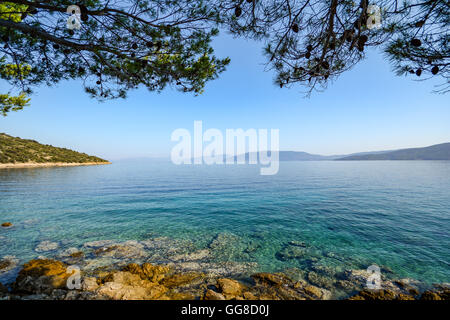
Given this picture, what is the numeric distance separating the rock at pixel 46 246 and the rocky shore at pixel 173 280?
4cm

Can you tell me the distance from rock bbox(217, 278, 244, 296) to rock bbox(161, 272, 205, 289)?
81cm

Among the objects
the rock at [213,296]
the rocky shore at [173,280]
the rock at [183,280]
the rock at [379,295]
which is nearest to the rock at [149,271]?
the rocky shore at [173,280]

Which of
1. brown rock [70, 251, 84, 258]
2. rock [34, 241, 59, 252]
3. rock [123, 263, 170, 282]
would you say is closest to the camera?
rock [123, 263, 170, 282]

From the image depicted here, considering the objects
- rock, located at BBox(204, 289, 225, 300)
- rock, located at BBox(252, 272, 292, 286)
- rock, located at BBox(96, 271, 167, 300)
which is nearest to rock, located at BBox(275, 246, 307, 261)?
rock, located at BBox(252, 272, 292, 286)

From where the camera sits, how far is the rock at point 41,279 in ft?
13.5

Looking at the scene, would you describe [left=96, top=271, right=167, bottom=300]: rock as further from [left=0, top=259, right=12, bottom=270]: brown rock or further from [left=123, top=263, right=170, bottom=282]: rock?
[left=0, top=259, right=12, bottom=270]: brown rock

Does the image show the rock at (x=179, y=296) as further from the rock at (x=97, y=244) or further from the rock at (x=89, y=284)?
the rock at (x=97, y=244)

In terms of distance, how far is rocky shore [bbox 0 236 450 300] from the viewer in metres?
4.18

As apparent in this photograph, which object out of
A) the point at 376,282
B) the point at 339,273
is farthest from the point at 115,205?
the point at 376,282

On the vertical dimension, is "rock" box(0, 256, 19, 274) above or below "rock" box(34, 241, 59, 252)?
above

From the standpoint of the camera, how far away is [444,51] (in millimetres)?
4961

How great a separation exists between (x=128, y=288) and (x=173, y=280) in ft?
4.48

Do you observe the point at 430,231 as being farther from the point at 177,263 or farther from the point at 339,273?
the point at 177,263

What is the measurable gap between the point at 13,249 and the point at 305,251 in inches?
479
